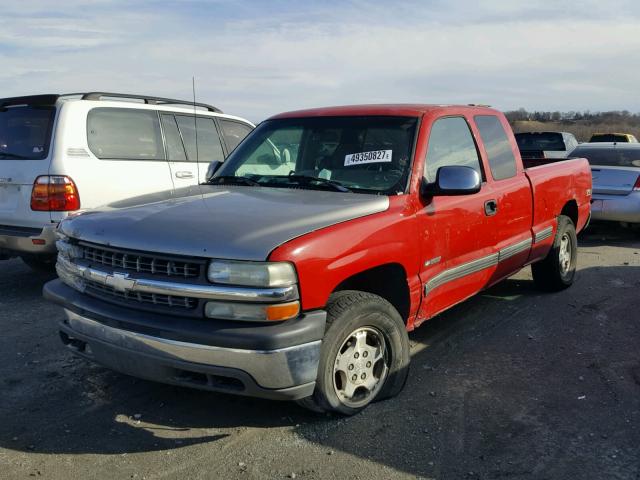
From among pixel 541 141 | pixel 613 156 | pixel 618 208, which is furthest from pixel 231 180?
pixel 541 141

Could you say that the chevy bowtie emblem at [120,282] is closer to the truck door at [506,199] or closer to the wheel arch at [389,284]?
the wheel arch at [389,284]

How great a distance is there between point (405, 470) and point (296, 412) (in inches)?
33.1

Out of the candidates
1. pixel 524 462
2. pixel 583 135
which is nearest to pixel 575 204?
pixel 524 462

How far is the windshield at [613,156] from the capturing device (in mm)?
9758

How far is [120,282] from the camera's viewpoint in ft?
10.7

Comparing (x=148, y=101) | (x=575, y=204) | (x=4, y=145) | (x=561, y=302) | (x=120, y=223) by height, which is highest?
(x=148, y=101)

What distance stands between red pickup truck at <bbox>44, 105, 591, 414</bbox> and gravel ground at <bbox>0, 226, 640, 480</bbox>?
307mm

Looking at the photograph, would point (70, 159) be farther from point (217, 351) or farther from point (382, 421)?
point (382, 421)

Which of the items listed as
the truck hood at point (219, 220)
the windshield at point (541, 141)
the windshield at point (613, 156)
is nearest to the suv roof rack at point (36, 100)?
the truck hood at point (219, 220)

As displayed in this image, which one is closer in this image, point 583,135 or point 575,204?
point 575,204

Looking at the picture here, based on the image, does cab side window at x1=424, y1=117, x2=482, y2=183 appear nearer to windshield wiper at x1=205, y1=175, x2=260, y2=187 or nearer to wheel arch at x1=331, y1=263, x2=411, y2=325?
wheel arch at x1=331, y1=263, x2=411, y2=325

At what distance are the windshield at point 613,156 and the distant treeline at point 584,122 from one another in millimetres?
25208

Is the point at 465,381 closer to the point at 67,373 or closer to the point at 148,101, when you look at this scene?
the point at 67,373

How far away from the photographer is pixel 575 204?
21.7 feet
